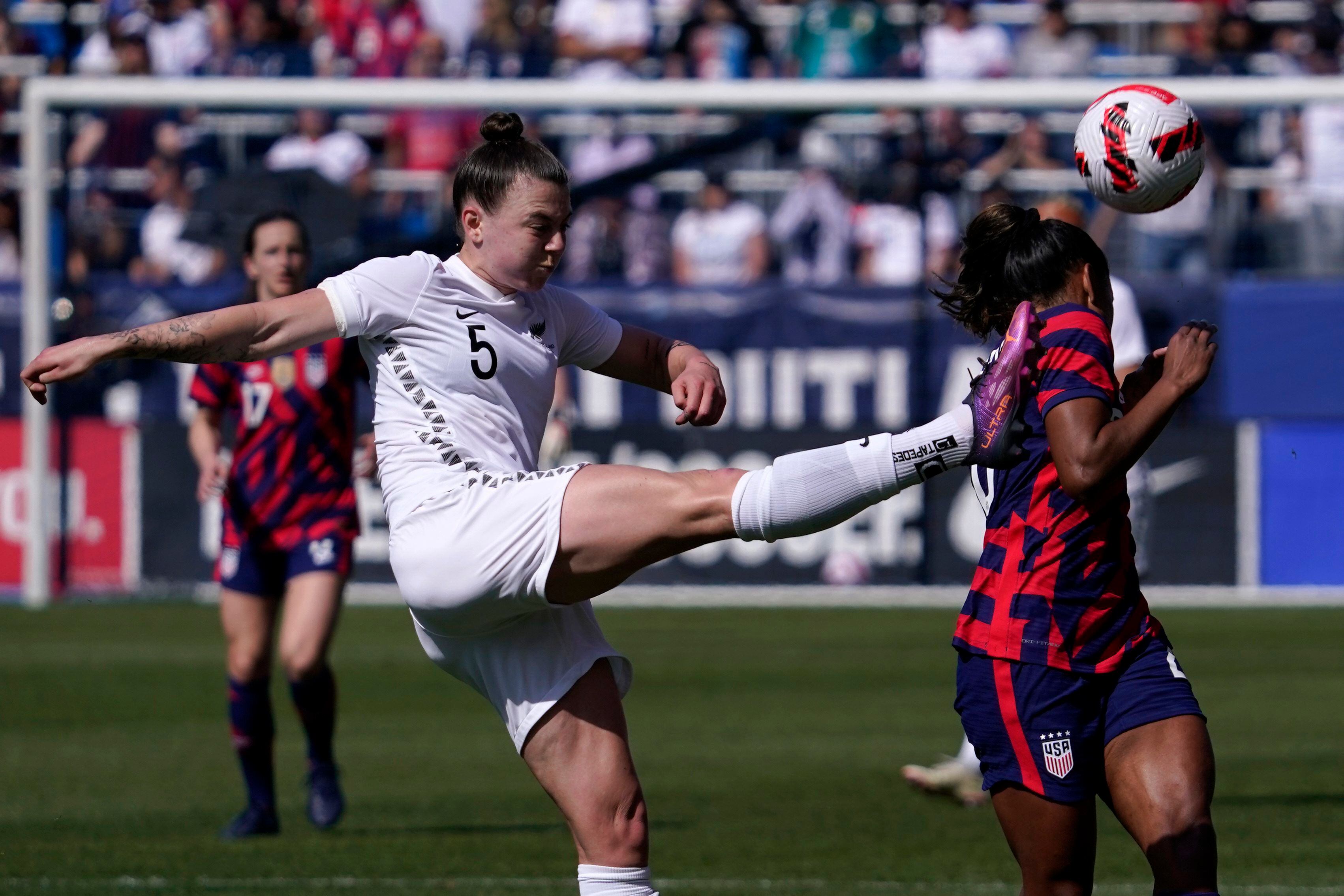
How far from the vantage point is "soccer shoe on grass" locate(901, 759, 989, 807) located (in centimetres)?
784

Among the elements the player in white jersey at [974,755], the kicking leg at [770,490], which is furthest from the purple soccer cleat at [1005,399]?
the player in white jersey at [974,755]

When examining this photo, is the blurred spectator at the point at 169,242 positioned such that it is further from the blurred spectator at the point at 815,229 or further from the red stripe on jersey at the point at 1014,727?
the red stripe on jersey at the point at 1014,727

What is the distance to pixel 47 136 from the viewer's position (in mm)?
15852

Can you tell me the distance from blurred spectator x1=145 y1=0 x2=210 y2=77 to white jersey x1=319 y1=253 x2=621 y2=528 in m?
14.9

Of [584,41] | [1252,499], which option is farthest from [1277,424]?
[584,41]

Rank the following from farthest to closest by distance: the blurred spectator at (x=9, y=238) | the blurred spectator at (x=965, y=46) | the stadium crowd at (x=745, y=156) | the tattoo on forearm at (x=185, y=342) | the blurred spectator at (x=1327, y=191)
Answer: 1. the blurred spectator at (x=965, y=46)
2. the blurred spectator at (x=9, y=238)
3. the stadium crowd at (x=745, y=156)
4. the blurred spectator at (x=1327, y=191)
5. the tattoo on forearm at (x=185, y=342)

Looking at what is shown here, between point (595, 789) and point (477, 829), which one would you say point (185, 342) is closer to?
point (595, 789)

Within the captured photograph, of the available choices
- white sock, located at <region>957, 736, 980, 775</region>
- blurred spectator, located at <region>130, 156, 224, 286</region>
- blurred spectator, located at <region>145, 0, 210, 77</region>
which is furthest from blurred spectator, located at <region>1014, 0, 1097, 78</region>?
white sock, located at <region>957, 736, 980, 775</region>

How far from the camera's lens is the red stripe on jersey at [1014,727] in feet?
13.7

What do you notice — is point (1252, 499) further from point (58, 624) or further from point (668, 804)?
point (58, 624)

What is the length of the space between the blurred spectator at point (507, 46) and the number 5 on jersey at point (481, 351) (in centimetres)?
1329

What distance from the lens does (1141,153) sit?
196 inches

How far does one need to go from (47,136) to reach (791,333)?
640 centimetres

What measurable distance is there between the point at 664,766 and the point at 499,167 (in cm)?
502
